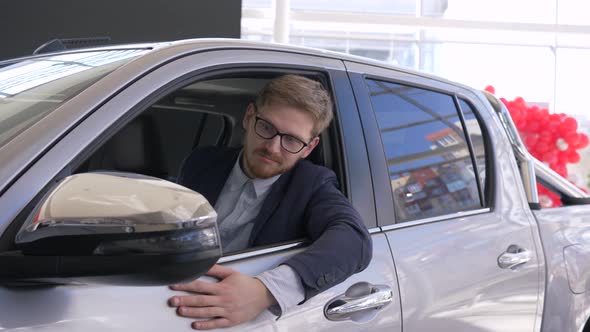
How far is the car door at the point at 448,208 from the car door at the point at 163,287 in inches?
2.3

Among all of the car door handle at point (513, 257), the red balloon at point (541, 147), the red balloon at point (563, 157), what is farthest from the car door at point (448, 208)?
the red balloon at point (563, 157)

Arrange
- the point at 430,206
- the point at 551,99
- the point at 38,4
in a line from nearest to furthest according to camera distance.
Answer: the point at 430,206
the point at 38,4
the point at 551,99

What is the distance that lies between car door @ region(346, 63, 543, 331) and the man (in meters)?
0.19

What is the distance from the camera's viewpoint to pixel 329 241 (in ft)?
5.51

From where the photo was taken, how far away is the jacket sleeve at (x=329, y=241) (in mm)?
1603

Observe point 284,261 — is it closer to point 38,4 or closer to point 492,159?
point 492,159

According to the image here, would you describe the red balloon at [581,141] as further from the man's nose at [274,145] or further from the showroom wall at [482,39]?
the man's nose at [274,145]

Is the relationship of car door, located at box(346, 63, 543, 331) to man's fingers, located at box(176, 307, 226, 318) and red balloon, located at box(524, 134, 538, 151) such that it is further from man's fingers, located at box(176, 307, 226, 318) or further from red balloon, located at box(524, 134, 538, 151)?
red balloon, located at box(524, 134, 538, 151)

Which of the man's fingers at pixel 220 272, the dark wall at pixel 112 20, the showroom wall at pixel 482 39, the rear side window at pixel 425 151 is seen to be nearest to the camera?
the man's fingers at pixel 220 272

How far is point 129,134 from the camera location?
1938mm

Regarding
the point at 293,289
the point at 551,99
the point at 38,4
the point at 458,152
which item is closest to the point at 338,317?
the point at 293,289

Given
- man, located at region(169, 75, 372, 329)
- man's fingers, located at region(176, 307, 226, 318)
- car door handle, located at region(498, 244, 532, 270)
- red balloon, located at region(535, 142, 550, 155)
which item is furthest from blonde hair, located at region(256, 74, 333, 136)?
red balloon, located at region(535, 142, 550, 155)

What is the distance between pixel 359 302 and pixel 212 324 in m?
0.44

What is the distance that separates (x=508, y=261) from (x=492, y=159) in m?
0.41
